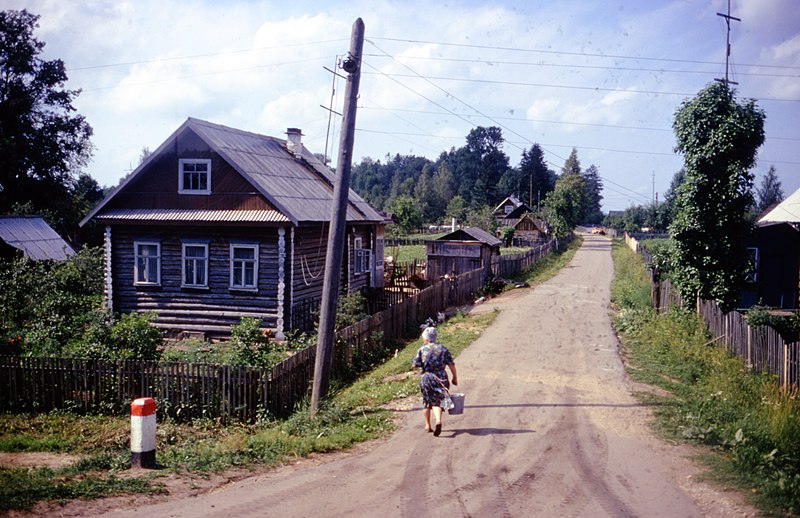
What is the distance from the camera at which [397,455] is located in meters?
8.40

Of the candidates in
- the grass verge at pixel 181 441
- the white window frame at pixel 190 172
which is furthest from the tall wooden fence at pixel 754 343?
the white window frame at pixel 190 172

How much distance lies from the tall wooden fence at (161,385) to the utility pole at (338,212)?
1.31 m

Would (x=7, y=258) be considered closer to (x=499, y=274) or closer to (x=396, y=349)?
(x=396, y=349)

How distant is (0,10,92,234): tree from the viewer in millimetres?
40219

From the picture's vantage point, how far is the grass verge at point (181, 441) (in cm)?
711

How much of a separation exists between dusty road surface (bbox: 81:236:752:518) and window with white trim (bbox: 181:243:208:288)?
1042 cm

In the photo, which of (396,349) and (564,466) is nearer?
(564,466)

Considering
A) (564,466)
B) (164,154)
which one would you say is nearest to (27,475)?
(564,466)

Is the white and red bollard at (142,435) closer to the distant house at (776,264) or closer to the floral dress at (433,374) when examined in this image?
the floral dress at (433,374)

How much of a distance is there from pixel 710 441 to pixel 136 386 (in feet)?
34.1

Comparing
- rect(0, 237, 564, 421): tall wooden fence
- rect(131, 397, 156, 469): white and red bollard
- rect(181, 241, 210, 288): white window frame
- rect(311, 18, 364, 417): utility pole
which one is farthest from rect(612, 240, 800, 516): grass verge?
rect(181, 241, 210, 288): white window frame

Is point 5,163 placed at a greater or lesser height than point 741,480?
greater

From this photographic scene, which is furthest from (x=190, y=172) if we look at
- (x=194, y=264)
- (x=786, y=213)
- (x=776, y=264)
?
(x=786, y=213)

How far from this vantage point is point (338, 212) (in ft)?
33.7
